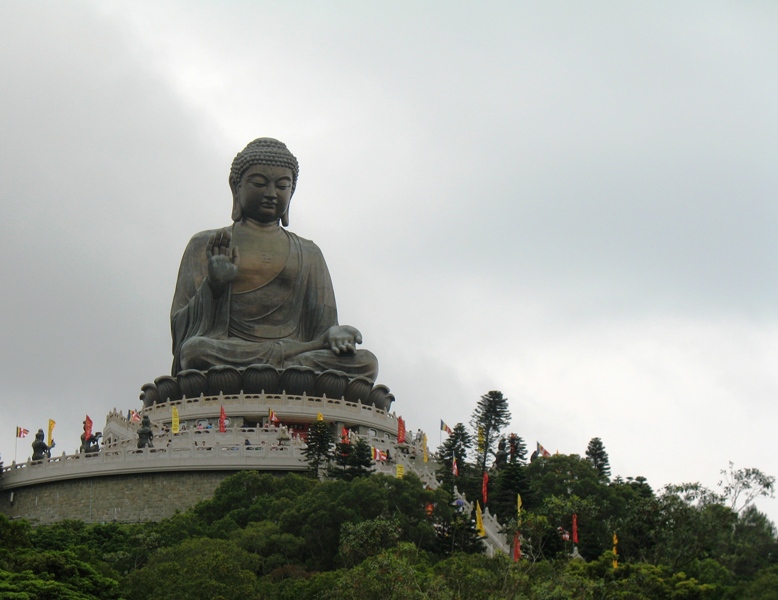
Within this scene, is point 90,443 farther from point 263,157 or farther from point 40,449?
point 263,157

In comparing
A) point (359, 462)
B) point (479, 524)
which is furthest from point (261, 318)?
point (479, 524)

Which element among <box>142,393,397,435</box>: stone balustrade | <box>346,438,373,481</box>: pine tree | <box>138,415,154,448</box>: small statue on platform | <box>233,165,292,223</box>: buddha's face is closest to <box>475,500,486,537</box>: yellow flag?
<box>346,438,373,481</box>: pine tree

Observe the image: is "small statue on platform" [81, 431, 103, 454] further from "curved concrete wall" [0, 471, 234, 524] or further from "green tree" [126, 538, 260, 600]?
"green tree" [126, 538, 260, 600]

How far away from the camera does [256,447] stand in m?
29.1

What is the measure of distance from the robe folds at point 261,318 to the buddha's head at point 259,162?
1195 millimetres

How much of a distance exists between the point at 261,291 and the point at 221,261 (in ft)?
6.48

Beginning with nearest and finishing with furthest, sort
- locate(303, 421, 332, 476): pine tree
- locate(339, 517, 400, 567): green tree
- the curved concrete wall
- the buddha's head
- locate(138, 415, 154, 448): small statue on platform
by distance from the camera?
locate(339, 517, 400, 567): green tree → the curved concrete wall → locate(303, 421, 332, 476): pine tree → locate(138, 415, 154, 448): small statue on platform → the buddha's head

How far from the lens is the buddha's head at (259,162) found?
38.0 meters

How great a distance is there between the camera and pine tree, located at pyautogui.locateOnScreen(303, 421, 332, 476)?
1110 inches

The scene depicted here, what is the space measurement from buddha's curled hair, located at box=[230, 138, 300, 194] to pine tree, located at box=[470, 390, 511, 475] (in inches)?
335

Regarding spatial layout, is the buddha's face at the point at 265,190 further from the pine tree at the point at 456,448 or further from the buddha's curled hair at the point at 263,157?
the pine tree at the point at 456,448

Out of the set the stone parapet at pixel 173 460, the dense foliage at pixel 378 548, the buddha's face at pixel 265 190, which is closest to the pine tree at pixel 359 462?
the dense foliage at pixel 378 548

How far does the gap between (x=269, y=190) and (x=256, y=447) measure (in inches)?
414

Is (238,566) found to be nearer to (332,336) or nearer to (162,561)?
(162,561)
